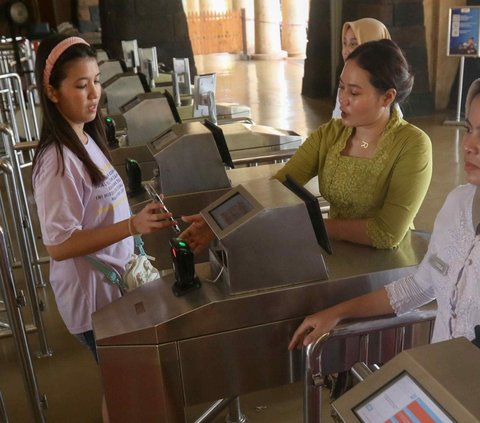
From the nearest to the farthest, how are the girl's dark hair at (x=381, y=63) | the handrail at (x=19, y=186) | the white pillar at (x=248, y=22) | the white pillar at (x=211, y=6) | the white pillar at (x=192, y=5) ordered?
the girl's dark hair at (x=381, y=63)
the handrail at (x=19, y=186)
the white pillar at (x=248, y=22)
the white pillar at (x=211, y=6)
the white pillar at (x=192, y=5)

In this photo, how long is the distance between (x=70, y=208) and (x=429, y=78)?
6349mm

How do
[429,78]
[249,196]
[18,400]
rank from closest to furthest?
[249,196] < [18,400] < [429,78]

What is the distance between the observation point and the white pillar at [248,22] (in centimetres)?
1438

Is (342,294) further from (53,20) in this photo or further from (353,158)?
(53,20)

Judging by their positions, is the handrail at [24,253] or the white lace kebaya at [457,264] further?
the handrail at [24,253]

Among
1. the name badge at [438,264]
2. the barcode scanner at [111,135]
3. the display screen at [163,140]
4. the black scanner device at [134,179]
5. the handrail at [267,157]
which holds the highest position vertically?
the display screen at [163,140]

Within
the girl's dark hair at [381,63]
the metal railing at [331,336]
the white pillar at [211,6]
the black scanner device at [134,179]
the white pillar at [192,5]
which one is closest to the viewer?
the metal railing at [331,336]

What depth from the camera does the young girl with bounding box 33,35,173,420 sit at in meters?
1.49

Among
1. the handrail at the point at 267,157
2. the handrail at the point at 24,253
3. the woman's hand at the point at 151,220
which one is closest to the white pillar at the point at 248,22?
the handrail at the point at 267,157

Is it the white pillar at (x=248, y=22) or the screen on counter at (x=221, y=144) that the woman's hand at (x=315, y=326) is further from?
the white pillar at (x=248, y=22)

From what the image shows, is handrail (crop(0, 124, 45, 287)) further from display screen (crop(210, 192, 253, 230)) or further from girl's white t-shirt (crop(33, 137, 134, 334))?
display screen (crop(210, 192, 253, 230))

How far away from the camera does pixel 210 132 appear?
217cm

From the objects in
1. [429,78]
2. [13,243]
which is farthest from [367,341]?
[429,78]

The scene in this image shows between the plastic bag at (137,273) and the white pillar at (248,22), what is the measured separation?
13.0 metres
